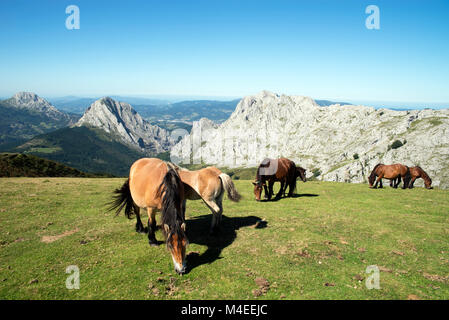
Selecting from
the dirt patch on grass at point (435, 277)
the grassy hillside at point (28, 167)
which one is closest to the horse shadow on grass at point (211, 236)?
the dirt patch on grass at point (435, 277)

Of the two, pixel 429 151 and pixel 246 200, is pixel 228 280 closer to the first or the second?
pixel 246 200

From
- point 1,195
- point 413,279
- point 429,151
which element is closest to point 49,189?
point 1,195

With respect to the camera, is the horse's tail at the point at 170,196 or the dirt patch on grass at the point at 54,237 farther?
the dirt patch on grass at the point at 54,237

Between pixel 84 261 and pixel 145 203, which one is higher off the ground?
pixel 145 203

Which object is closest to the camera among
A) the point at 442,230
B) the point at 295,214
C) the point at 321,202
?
the point at 442,230

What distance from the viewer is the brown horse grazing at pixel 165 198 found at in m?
8.97

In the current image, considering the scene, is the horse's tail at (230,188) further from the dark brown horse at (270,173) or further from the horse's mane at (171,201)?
the dark brown horse at (270,173)

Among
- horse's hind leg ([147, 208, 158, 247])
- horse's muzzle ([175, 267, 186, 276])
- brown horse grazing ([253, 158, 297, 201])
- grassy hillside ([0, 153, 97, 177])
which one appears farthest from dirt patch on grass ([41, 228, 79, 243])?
grassy hillside ([0, 153, 97, 177])

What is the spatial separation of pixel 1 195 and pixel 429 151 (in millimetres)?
214610

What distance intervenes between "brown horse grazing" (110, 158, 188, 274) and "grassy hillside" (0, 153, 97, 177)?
34.4 metres

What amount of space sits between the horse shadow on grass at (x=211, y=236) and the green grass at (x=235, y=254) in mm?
61

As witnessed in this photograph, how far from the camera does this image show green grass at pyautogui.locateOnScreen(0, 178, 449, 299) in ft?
27.3

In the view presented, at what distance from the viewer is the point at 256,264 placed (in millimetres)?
10008
